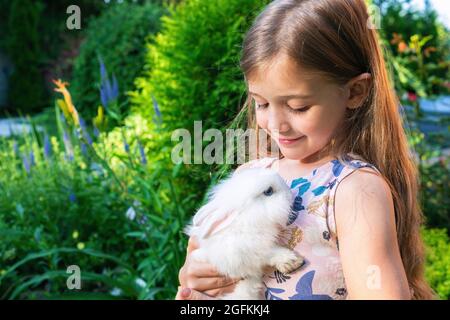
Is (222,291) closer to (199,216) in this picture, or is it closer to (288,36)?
(199,216)

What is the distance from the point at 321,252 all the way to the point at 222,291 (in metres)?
0.29

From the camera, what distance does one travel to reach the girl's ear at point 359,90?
156 cm

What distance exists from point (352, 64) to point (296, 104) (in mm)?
236

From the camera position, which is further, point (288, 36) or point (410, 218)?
point (410, 218)

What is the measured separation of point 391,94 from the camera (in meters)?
1.64

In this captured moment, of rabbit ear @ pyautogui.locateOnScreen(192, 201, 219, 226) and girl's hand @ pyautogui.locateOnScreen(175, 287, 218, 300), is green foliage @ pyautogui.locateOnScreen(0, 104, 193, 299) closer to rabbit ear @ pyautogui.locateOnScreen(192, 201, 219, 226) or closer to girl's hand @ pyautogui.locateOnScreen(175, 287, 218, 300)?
girl's hand @ pyautogui.locateOnScreen(175, 287, 218, 300)

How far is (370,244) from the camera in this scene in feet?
4.30

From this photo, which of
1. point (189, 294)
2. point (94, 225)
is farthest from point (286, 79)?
point (94, 225)

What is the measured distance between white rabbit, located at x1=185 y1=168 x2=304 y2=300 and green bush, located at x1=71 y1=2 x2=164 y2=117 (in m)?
6.12

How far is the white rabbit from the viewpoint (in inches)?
55.1

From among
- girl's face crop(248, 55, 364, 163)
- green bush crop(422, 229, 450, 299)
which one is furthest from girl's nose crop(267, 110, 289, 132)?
green bush crop(422, 229, 450, 299)

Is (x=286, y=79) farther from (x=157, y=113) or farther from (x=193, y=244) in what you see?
(x=157, y=113)
